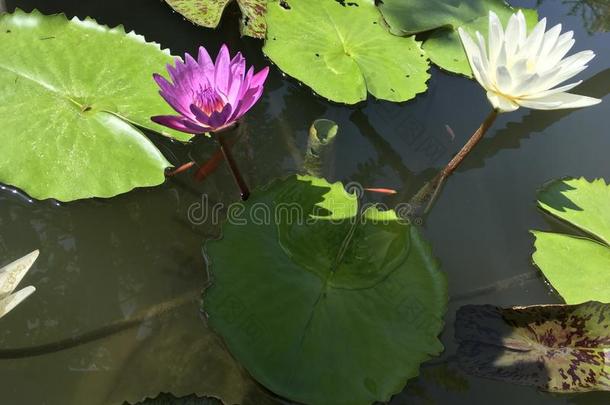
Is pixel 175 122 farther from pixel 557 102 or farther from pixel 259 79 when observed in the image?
pixel 557 102

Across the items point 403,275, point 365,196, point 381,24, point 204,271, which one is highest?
point 381,24

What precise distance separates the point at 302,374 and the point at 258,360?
14 cm

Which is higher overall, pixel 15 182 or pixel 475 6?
pixel 475 6

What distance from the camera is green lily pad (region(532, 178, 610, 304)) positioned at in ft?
6.82

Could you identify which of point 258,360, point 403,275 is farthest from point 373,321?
point 258,360

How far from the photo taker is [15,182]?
6.27 ft

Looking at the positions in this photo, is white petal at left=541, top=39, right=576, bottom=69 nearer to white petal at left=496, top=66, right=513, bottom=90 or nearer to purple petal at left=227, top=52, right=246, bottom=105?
white petal at left=496, top=66, right=513, bottom=90

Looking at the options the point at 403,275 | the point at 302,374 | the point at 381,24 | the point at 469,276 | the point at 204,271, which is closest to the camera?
the point at 302,374

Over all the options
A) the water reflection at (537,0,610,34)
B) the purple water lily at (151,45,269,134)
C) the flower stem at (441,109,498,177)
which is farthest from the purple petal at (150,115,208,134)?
the water reflection at (537,0,610,34)

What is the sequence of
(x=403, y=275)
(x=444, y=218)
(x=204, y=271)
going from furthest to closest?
(x=444, y=218) < (x=204, y=271) < (x=403, y=275)

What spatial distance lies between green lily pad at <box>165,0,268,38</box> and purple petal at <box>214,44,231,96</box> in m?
0.95

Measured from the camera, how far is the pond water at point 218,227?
1.84m

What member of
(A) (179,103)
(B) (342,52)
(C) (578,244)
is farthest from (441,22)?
(A) (179,103)

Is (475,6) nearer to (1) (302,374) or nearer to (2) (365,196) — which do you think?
(2) (365,196)
